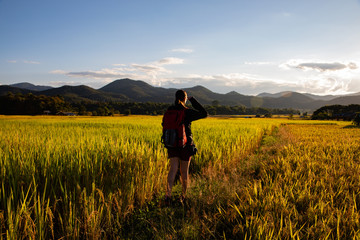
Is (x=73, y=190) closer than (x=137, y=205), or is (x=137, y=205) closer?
(x=73, y=190)

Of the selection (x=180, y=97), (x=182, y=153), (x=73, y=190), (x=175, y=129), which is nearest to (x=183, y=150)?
(x=182, y=153)

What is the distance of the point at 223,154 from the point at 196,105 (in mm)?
2713

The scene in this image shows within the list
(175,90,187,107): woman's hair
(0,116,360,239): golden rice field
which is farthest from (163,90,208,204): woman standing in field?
(0,116,360,239): golden rice field

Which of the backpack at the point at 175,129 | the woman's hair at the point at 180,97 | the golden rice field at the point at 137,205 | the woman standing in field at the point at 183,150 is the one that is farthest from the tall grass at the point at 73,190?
the woman's hair at the point at 180,97

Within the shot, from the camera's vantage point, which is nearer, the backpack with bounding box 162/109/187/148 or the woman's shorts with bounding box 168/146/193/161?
the backpack with bounding box 162/109/187/148

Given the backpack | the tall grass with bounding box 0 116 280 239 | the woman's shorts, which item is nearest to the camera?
the tall grass with bounding box 0 116 280 239

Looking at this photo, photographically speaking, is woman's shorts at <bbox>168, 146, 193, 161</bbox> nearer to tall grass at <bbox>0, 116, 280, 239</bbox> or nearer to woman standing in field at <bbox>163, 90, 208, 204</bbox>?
woman standing in field at <bbox>163, 90, 208, 204</bbox>

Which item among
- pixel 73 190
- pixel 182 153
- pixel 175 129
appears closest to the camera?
pixel 73 190

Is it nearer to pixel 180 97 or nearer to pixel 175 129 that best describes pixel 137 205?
pixel 175 129

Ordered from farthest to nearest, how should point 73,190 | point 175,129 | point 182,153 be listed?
point 182,153 → point 175,129 → point 73,190

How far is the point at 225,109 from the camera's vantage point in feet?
353

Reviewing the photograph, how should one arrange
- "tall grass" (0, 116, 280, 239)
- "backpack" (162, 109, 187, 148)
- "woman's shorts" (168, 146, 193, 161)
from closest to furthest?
"tall grass" (0, 116, 280, 239)
"backpack" (162, 109, 187, 148)
"woman's shorts" (168, 146, 193, 161)

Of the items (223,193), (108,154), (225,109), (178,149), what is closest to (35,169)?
(108,154)

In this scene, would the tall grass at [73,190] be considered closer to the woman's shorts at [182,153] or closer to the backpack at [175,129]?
the woman's shorts at [182,153]
